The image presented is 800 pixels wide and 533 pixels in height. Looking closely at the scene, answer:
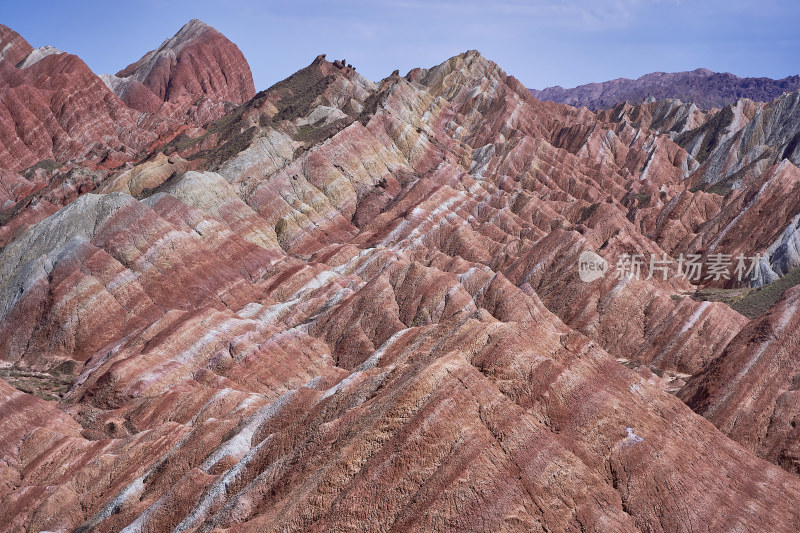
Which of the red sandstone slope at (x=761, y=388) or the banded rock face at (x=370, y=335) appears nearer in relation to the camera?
the banded rock face at (x=370, y=335)

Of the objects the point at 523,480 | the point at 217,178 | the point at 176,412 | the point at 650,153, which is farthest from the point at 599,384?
the point at 650,153

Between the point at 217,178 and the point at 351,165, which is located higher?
the point at 351,165

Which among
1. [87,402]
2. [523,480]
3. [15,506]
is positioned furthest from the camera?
[87,402]

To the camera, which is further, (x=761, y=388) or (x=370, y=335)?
(x=370, y=335)

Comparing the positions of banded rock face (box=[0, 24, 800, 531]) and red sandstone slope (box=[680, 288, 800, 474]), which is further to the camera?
red sandstone slope (box=[680, 288, 800, 474])

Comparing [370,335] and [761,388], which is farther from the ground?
[761,388]

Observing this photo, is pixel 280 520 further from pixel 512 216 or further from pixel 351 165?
pixel 351 165

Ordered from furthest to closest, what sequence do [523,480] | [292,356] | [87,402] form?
[292,356], [87,402], [523,480]

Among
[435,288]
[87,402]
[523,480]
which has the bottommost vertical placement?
[87,402]
